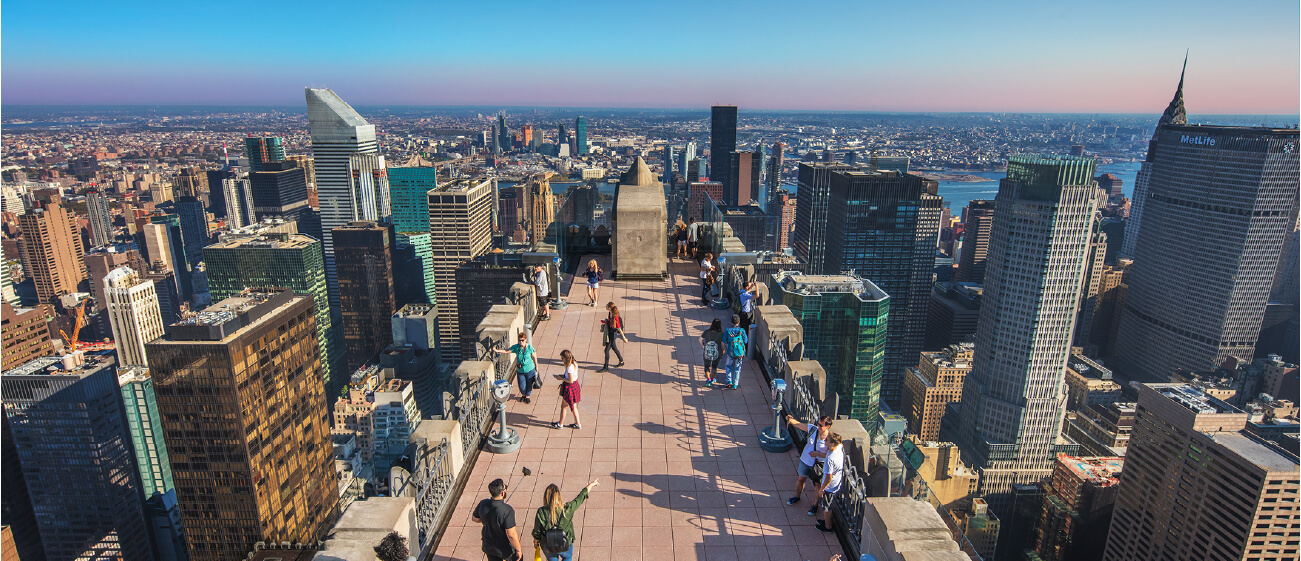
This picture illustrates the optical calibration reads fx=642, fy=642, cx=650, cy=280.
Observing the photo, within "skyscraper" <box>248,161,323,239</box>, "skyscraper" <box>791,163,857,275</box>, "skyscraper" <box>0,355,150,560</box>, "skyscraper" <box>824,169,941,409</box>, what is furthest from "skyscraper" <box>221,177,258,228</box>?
"skyscraper" <box>824,169,941,409</box>

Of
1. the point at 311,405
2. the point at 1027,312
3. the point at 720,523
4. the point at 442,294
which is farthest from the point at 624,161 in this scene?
the point at 720,523

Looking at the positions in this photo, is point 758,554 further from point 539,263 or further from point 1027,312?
point 1027,312

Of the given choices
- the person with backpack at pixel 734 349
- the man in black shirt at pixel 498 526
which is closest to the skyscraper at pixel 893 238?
the person with backpack at pixel 734 349

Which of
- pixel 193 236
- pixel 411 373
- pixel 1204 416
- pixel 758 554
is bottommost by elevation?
pixel 411 373

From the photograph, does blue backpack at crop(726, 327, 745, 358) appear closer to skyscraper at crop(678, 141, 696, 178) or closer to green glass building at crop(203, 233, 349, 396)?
green glass building at crop(203, 233, 349, 396)

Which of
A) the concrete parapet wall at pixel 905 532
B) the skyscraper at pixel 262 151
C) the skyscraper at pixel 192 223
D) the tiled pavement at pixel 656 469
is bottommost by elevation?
the skyscraper at pixel 192 223

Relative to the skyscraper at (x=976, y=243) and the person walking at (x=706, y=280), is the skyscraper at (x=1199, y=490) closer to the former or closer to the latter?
the person walking at (x=706, y=280)
